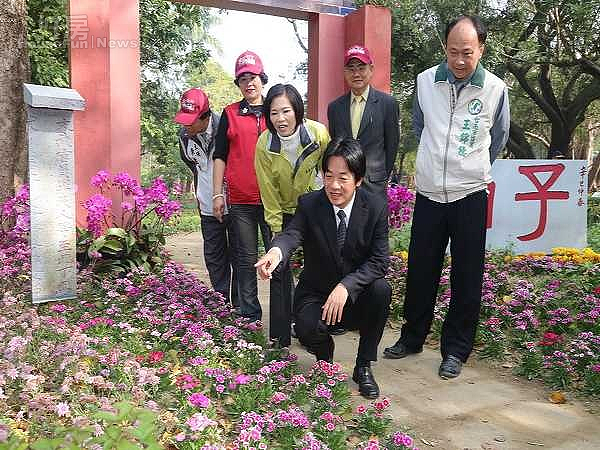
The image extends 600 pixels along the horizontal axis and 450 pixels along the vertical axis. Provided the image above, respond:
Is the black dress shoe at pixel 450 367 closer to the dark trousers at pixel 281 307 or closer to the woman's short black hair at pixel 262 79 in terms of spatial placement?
the dark trousers at pixel 281 307

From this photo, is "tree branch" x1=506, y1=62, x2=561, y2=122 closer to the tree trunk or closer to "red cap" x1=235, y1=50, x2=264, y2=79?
the tree trunk

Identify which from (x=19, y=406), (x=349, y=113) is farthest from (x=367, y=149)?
(x=19, y=406)

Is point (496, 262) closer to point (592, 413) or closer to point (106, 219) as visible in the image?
point (592, 413)

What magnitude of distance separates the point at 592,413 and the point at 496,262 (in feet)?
9.99

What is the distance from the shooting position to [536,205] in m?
6.73

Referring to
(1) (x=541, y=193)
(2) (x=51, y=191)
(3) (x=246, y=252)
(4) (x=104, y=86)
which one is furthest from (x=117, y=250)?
(1) (x=541, y=193)

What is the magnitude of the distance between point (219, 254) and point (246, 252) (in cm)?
51

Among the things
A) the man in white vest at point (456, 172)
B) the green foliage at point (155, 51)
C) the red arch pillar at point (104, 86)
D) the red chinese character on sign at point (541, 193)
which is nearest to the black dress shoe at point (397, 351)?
the man in white vest at point (456, 172)

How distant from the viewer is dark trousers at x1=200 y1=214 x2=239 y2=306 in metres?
4.21

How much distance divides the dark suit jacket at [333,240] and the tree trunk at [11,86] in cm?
368

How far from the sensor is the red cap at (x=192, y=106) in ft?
13.0

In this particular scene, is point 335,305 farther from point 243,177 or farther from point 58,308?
point 58,308

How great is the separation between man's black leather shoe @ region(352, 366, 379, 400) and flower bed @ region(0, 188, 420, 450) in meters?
0.09

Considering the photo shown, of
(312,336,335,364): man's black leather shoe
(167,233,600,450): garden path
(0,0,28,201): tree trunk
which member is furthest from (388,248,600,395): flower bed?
(0,0,28,201): tree trunk
